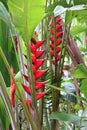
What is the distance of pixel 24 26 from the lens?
1.81 feet

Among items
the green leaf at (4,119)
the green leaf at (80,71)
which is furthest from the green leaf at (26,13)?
the green leaf at (4,119)

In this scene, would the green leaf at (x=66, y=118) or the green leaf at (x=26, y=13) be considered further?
the green leaf at (x=66, y=118)

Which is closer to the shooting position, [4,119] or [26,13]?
[26,13]

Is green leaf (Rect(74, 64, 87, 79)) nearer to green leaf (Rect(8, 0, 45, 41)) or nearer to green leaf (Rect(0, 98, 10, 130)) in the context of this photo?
green leaf (Rect(8, 0, 45, 41))

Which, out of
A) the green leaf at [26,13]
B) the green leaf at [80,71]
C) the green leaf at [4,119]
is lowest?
the green leaf at [4,119]

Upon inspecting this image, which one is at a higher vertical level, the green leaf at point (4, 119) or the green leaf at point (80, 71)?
the green leaf at point (80, 71)

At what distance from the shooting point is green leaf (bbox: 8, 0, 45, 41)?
0.53 m

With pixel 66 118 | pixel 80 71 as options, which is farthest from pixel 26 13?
pixel 66 118

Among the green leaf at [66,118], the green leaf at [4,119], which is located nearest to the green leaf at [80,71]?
the green leaf at [66,118]

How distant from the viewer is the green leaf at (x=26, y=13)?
53 centimetres

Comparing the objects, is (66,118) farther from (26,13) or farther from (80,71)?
(26,13)

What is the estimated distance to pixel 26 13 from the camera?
1.79ft

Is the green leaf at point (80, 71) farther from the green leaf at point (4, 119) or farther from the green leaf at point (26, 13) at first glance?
the green leaf at point (4, 119)

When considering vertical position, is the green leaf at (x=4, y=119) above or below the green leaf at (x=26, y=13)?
below
